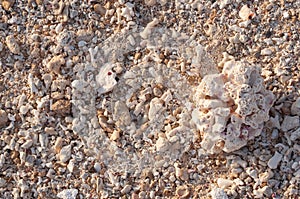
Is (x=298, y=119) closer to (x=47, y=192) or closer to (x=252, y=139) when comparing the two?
(x=252, y=139)

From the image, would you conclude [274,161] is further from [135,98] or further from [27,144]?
[27,144]

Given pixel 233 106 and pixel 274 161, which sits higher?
pixel 233 106

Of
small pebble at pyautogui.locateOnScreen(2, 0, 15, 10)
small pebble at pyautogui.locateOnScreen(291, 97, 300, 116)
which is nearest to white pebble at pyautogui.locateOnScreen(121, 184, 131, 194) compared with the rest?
small pebble at pyautogui.locateOnScreen(291, 97, 300, 116)

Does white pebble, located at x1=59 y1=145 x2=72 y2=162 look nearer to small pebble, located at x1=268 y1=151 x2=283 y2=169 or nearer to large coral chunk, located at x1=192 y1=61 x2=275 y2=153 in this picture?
large coral chunk, located at x1=192 y1=61 x2=275 y2=153

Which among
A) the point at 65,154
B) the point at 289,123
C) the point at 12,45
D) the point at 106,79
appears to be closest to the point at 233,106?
the point at 289,123

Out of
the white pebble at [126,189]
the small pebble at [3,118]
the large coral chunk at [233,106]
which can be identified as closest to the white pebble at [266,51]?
the large coral chunk at [233,106]

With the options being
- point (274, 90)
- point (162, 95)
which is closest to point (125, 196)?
point (162, 95)

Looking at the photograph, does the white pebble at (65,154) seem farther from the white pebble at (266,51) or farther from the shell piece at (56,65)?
the white pebble at (266,51)

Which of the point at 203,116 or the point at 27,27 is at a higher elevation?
the point at 27,27
